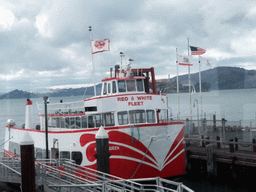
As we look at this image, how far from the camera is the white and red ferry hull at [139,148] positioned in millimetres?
18562

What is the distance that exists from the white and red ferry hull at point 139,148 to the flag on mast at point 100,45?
A: 636cm

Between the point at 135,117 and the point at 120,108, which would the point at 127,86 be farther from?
the point at 135,117

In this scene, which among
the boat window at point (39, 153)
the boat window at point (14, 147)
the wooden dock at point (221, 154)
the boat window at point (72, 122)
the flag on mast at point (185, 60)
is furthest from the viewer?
the flag on mast at point (185, 60)

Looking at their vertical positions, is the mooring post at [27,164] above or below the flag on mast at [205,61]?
below

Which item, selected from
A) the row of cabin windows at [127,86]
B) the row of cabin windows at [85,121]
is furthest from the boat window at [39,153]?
the row of cabin windows at [127,86]

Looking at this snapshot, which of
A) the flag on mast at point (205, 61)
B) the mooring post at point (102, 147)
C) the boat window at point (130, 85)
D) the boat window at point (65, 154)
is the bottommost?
the boat window at point (65, 154)

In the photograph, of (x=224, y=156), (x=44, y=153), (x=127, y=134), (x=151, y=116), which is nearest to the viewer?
(x=127, y=134)

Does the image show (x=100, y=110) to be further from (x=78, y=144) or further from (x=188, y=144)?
(x=188, y=144)

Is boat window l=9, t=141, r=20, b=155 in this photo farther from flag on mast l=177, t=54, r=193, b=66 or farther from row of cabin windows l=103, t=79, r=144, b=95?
flag on mast l=177, t=54, r=193, b=66

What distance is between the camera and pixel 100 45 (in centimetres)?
2309

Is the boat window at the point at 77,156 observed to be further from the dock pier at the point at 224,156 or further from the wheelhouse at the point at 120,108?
the dock pier at the point at 224,156

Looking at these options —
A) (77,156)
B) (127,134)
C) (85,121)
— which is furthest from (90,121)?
(127,134)

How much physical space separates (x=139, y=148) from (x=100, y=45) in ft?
27.2

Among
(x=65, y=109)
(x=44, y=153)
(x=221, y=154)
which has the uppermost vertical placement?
(x=65, y=109)
